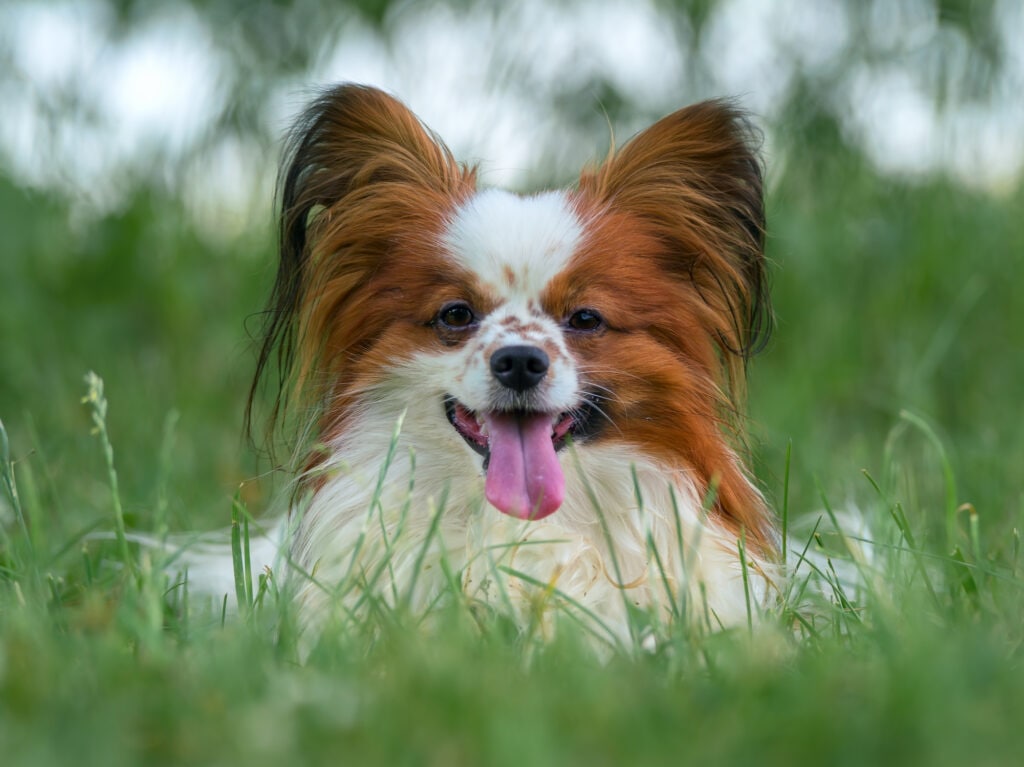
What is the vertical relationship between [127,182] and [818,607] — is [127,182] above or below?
above

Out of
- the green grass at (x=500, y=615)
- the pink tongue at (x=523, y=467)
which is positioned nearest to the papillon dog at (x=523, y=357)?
the pink tongue at (x=523, y=467)

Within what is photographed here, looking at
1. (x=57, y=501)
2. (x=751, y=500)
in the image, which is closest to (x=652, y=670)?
(x=751, y=500)

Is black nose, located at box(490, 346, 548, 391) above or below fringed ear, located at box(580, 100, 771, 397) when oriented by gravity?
below

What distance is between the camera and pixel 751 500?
9.91ft

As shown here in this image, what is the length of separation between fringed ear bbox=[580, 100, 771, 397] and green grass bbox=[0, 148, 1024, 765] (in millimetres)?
550

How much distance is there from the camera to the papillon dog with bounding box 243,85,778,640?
274cm

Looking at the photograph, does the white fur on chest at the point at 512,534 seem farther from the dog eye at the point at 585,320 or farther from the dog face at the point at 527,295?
the dog eye at the point at 585,320

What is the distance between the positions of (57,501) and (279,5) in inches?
132

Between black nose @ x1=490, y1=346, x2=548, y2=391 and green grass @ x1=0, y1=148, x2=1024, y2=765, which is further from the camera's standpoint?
black nose @ x1=490, y1=346, x2=548, y2=391

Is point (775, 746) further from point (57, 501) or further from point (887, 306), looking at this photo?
point (887, 306)

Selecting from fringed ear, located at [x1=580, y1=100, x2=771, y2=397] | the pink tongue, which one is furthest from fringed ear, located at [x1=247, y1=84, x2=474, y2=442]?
the pink tongue

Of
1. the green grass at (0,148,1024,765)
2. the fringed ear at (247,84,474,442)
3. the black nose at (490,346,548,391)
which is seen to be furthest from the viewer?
the fringed ear at (247,84,474,442)

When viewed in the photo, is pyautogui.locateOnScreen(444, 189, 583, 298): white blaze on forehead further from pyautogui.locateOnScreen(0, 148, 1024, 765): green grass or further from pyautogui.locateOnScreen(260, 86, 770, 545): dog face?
pyautogui.locateOnScreen(0, 148, 1024, 765): green grass

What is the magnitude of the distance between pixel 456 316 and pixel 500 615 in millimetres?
825
